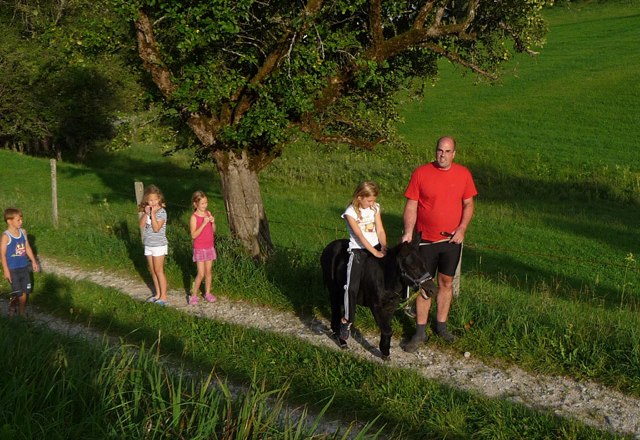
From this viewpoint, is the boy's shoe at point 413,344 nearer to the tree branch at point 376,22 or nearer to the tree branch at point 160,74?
the tree branch at point 376,22

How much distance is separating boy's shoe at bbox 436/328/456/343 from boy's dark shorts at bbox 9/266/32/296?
5.33m

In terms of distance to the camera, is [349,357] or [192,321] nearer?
[349,357]

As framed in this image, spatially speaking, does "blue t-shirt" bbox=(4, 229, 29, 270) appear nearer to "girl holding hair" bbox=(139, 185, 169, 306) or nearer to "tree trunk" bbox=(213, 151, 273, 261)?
"girl holding hair" bbox=(139, 185, 169, 306)

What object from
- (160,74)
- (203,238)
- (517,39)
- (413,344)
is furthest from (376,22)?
(413,344)

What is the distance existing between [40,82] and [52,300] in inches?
986

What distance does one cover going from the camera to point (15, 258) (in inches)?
355

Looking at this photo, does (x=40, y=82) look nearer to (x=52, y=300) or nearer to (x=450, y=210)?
(x=52, y=300)

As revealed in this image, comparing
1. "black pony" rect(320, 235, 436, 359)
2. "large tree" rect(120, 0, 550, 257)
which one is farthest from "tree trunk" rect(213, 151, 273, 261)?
"black pony" rect(320, 235, 436, 359)

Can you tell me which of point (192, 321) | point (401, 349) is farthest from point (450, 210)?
point (192, 321)

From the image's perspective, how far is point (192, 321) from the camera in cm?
821

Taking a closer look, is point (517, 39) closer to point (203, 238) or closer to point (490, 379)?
point (203, 238)

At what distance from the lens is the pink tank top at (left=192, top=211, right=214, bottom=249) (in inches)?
380

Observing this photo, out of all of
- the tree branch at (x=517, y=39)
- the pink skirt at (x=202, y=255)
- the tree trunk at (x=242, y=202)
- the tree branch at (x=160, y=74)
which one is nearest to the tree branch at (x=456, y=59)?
the tree branch at (x=517, y=39)

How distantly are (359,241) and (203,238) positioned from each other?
3.04 meters
